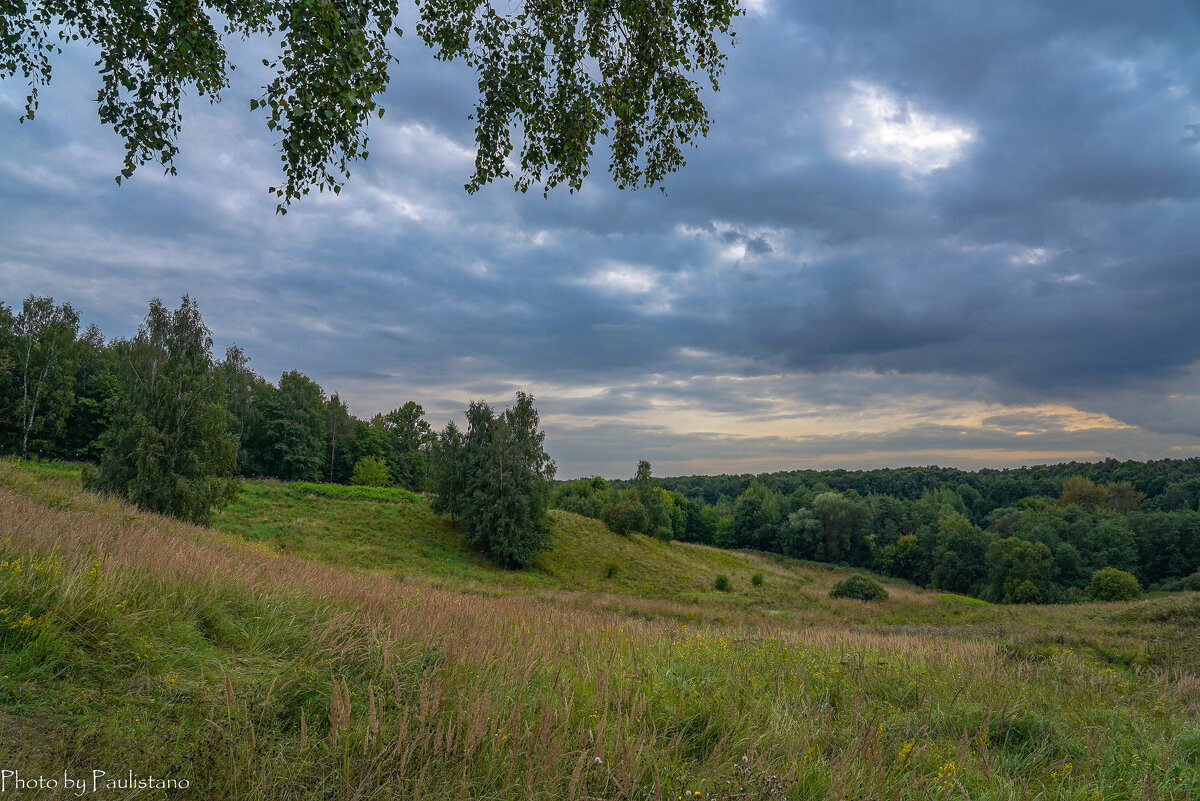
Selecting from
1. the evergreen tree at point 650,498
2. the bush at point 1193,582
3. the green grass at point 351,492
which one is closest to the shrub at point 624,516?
the evergreen tree at point 650,498

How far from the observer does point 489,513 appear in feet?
125

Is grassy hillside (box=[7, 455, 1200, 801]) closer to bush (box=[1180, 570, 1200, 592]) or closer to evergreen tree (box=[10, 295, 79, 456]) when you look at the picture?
bush (box=[1180, 570, 1200, 592])

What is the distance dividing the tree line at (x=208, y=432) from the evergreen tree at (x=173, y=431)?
0.05 metres

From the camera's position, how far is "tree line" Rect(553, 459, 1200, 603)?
56.5 metres

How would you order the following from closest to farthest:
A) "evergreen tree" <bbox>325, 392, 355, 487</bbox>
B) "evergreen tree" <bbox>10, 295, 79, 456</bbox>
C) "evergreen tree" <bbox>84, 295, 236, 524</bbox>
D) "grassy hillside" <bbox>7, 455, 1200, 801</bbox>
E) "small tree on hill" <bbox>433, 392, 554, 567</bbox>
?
"grassy hillside" <bbox>7, 455, 1200, 801</bbox> → "evergreen tree" <bbox>84, 295, 236, 524</bbox> → "small tree on hill" <bbox>433, 392, 554, 567</bbox> → "evergreen tree" <bbox>10, 295, 79, 456</bbox> → "evergreen tree" <bbox>325, 392, 355, 487</bbox>

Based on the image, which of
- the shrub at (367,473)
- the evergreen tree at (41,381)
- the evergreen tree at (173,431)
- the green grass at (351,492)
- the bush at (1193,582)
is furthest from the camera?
the shrub at (367,473)

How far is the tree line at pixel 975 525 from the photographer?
56.5 meters

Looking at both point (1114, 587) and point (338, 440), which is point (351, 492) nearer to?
point (338, 440)

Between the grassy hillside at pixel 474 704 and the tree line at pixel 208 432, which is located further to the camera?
the tree line at pixel 208 432

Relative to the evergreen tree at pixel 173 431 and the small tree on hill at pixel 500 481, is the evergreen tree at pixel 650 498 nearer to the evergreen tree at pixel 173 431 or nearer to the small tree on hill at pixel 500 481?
the small tree on hill at pixel 500 481

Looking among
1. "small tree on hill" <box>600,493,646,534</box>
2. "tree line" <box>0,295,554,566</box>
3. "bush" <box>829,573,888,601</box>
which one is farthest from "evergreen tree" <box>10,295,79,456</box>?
"bush" <box>829,573,888,601</box>

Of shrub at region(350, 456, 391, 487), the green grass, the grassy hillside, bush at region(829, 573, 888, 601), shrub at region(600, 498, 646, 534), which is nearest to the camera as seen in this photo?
the grassy hillside

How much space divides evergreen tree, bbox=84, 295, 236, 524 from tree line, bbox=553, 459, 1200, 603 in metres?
39.4

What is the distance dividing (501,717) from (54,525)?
594 centimetres
